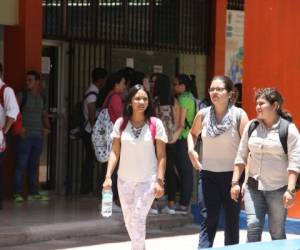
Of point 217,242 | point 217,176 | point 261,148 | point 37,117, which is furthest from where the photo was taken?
point 37,117

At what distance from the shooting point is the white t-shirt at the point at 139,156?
7562 millimetres

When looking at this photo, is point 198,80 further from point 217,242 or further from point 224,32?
point 217,242

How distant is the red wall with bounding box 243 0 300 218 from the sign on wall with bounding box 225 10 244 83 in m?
4.65

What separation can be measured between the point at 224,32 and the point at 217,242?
608 centimetres

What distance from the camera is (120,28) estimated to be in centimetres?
1377

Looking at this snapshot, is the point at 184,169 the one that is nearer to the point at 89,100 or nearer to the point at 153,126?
the point at 89,100

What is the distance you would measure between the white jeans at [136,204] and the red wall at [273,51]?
3.24 meters

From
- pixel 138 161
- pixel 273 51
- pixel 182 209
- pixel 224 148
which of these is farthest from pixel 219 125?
pixel 182 209

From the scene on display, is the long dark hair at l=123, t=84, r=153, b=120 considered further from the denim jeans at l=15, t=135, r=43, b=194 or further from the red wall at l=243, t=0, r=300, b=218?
the denim jeans at l=15, t=135, r=43, b=194

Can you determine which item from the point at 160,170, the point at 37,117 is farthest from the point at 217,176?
the point at 37,117

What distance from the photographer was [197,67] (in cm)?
1510

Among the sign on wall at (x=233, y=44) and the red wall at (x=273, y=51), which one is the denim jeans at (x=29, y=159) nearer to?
the red wall at (x=273, y=51)

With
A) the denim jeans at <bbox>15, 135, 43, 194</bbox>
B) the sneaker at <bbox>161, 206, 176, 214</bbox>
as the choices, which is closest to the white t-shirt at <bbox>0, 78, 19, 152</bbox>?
the denim jeans at <bbox>15, 135, 43, 194</bbox>

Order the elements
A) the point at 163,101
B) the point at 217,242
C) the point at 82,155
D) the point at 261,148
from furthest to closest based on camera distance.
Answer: the point at 82,155, the point at 163,101, the point at 217,242, the point at 261,148
